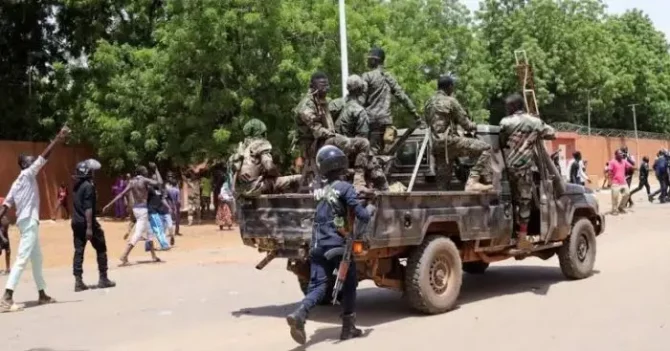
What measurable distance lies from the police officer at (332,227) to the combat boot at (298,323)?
13 centimetres

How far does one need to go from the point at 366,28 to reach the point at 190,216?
24.0 feet

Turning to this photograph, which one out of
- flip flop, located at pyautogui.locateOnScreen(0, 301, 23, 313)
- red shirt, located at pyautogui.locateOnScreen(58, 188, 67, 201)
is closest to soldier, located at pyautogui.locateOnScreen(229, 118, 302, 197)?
flip flop, located at pyautogui.locateOnScreen(0, 301, 23, 313)

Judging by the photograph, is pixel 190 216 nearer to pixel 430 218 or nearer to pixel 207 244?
pixel 207 244

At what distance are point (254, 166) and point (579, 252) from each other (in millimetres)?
4522

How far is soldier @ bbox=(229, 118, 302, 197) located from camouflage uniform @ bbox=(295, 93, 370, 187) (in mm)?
460

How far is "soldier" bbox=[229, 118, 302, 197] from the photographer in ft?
26.2

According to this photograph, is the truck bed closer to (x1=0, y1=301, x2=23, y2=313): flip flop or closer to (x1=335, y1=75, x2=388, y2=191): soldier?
(x1=335, y1=75, x2=388, y2=191): soldier

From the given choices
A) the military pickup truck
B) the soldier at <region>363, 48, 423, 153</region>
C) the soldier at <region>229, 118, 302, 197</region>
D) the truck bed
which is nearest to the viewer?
the truck bed

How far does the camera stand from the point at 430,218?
7.79m

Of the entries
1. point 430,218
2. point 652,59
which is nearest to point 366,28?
point 430,218

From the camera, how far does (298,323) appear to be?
250 inches

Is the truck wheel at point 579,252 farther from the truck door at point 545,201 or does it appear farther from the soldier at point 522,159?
the soldier at point 522,159

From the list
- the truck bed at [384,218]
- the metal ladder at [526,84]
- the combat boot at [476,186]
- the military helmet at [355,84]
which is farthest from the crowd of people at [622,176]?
the military helmet at [355,84]

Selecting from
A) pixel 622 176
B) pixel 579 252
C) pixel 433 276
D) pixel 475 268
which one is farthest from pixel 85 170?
pixel 622 176
